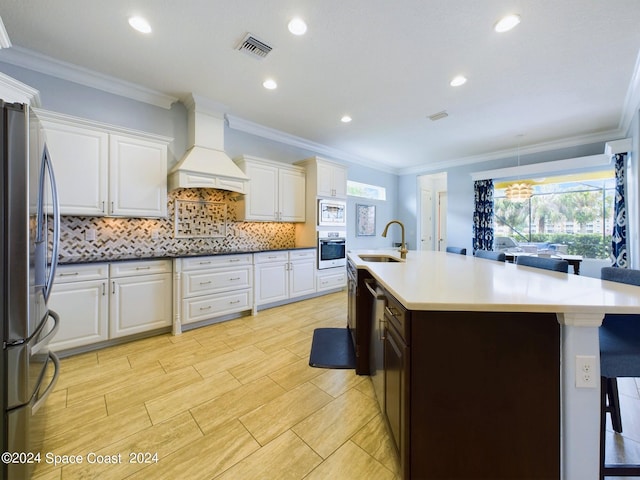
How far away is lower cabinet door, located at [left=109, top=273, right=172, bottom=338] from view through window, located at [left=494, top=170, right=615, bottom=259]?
5964 mm

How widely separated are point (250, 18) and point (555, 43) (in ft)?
8.57

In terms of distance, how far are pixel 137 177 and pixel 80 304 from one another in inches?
55.4

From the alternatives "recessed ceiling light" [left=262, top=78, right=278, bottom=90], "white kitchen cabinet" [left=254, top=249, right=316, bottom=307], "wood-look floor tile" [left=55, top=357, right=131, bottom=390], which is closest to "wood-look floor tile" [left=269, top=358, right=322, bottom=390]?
"wood-look floor tile" [left=55, top=357, right=131, bottom=390]

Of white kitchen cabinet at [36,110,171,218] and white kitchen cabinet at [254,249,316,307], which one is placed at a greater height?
white kitchen cabinet at [36,110,171,218]

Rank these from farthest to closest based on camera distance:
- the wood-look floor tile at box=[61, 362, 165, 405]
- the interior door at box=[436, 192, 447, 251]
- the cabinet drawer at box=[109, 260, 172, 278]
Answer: the interior door at box=[436, 192, 447, 251]
the cabinet drawer at box=[109, 260, 172, 278]
the wood-look floor tile at box=[61, 362, 165, 405]

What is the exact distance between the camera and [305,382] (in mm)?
2059

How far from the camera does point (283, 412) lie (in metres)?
1.72

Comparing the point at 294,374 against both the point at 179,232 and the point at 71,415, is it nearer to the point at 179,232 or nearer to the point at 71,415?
the point at 71,415

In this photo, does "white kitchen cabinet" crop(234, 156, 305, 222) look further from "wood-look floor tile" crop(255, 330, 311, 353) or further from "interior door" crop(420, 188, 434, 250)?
"interior door" crop(420, 188, 434, 250)

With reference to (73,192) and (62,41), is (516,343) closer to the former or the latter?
(73,192)

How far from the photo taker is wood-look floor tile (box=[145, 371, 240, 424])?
172cm

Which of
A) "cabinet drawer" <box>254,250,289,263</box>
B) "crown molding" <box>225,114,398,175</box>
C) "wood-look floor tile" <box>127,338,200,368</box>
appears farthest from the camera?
"crown molding" <box>225,114,398,175</box>

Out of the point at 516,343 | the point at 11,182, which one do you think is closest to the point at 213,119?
the point at 11,182

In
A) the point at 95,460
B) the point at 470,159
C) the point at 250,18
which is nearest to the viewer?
the point at 95,460
